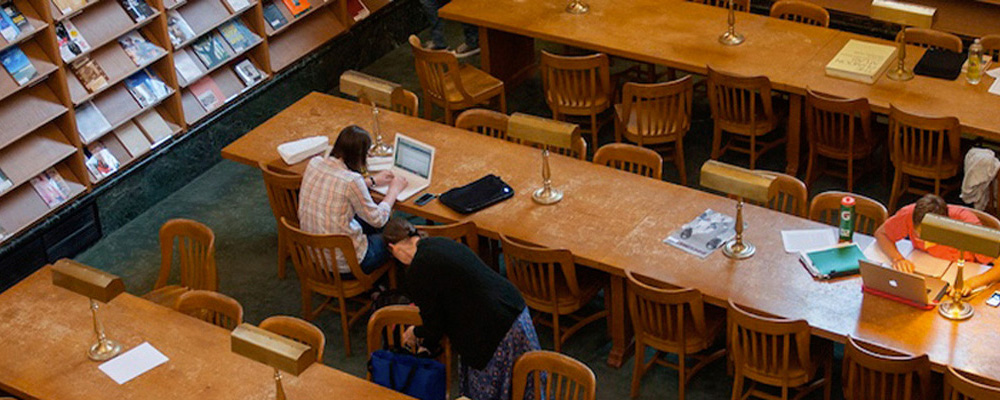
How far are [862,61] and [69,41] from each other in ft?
17.5

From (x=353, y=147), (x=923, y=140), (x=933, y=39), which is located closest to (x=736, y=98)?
(x=923, y=140)

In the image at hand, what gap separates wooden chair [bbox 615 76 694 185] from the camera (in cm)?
863

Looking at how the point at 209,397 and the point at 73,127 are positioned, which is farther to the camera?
the point at 73,127

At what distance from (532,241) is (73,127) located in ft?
11.4

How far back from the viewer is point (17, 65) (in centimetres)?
828

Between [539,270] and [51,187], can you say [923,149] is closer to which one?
[539,270]

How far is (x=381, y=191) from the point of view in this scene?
782 cm

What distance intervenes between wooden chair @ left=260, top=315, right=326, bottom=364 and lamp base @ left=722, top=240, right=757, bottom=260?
221 cm

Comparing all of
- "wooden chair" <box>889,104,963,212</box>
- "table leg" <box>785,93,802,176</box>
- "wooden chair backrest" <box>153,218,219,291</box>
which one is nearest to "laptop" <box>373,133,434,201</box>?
"wooden chair backrest" <box>153,218,219,291</box>

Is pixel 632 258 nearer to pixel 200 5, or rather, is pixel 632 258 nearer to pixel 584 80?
pixel 584 80

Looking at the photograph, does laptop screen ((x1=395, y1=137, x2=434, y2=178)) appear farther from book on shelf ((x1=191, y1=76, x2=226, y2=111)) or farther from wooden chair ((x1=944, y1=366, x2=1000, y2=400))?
wooden chair ((x1=944, y1=366, x2=1000, y2=400))

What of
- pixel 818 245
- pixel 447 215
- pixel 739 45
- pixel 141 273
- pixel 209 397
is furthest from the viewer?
pixel 739 45

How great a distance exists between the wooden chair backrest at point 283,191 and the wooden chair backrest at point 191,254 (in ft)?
2.32

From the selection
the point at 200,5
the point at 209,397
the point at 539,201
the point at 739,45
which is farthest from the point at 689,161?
the point at 209,397
